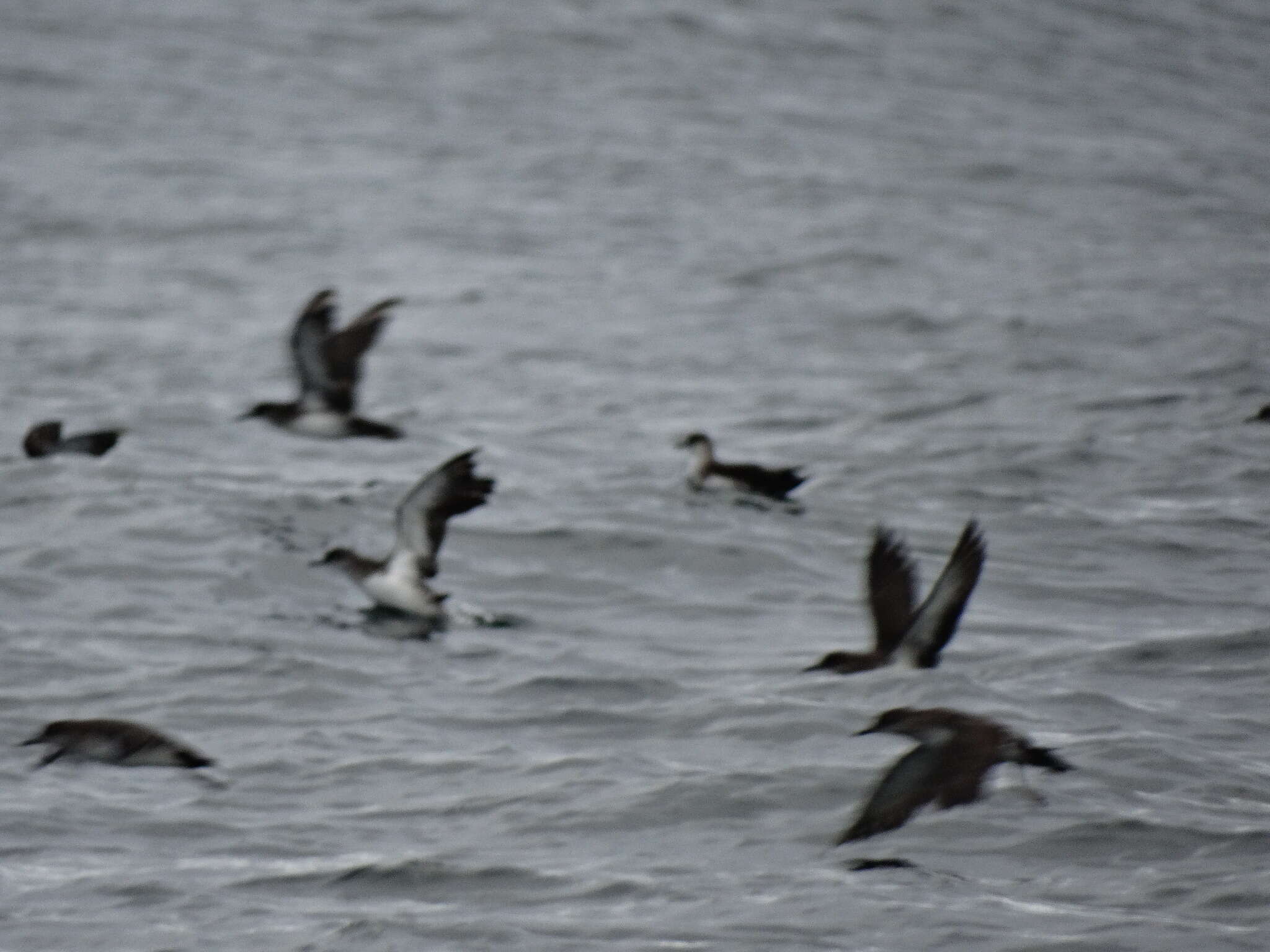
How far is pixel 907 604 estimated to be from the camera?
927cm

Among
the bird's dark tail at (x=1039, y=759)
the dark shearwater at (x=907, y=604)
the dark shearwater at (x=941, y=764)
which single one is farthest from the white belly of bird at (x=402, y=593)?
the bird's dark tail at (x=1039, y=759)

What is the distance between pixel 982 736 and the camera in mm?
6941

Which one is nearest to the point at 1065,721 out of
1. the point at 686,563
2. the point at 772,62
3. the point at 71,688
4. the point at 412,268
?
the point at 686,563

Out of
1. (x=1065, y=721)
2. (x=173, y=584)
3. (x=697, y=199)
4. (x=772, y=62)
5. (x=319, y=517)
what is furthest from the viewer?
(x=772, y=62)

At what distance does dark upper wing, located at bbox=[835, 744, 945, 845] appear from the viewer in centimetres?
678

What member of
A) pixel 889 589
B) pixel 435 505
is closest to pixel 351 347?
pixel 435 505

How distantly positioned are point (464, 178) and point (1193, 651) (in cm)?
1670

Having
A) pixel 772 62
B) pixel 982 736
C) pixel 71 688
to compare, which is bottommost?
pixel 71 688

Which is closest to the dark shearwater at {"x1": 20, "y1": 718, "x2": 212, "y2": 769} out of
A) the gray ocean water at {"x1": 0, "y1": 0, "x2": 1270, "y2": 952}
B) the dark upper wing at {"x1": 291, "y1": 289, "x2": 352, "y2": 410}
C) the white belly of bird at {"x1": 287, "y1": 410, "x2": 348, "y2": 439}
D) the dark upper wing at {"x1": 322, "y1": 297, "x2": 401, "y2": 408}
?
the gray ocean water at {"x1": 0, "y1": 0, "x2": 1270, "y2": 952}

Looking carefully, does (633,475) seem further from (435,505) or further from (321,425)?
(435,505)

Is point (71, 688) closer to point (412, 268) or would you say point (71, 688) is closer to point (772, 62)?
point (412, 268)

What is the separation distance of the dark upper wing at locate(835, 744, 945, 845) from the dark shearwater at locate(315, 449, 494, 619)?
144 inches

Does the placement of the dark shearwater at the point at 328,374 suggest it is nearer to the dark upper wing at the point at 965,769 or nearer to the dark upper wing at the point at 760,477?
the dark upper wing at the point at 760,477

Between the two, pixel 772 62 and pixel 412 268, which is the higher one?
pixel 772 62
